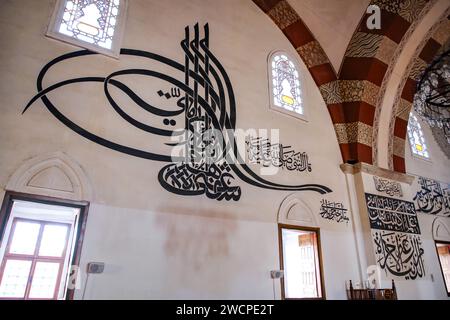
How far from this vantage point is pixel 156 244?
250 cm

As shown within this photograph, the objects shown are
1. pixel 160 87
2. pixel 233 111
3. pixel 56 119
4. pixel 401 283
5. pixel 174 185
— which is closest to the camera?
pixel 56 119

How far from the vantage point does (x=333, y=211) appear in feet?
12.3

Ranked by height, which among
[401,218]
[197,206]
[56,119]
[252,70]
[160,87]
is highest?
[252,70]

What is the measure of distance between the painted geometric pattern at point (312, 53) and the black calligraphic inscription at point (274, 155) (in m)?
1.56

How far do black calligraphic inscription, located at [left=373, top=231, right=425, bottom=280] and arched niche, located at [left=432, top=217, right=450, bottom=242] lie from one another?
73 cm

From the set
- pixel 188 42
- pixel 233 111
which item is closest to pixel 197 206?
pixel 233 111

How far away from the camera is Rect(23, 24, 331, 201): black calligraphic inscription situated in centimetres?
272

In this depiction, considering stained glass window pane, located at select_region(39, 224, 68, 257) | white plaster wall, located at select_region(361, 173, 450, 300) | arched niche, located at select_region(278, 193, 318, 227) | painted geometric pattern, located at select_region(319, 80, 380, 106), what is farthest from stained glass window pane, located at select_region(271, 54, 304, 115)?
stained glass window pane, located at select_region(39, 224, 68, 257)

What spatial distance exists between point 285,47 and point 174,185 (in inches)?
111

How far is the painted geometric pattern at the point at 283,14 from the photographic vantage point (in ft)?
14.2

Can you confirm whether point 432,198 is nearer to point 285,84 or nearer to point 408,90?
point 408,90

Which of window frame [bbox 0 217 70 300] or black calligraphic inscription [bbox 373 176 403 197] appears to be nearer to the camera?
window frame [bbox 0 217 70 300]

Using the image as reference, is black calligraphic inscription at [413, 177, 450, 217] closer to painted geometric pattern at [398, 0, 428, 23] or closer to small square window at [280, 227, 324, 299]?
small square window at [280, 227, 324, 299]

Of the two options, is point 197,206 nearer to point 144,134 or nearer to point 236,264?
point 236,264
